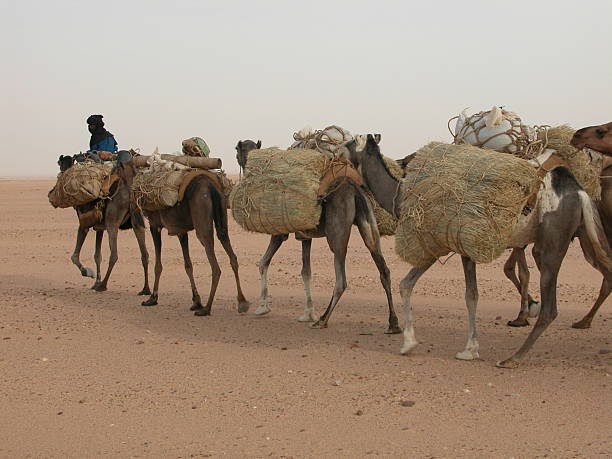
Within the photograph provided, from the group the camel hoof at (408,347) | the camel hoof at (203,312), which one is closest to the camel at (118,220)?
the camel hoof at (203,312)

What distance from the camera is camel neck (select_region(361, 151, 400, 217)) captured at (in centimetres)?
929

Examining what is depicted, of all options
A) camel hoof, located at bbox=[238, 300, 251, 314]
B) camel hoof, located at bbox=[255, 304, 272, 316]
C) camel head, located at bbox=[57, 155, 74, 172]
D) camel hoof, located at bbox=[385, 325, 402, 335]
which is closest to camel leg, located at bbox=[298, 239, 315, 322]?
camel hoof, located at bbox=[255, 304, 272, 316]

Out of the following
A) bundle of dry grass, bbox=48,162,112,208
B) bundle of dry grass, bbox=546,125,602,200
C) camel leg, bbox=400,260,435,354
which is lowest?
camel leg, bbox=400,260,435,354

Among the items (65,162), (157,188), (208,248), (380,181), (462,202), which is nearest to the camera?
(462,202)

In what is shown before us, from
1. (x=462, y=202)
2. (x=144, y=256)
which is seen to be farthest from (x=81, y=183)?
(x=462, y=202)

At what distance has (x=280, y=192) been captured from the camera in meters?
9.88

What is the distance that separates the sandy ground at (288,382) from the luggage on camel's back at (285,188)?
4.96 ft

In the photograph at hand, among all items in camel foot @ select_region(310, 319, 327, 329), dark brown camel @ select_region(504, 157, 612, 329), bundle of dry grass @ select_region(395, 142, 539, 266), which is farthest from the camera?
camel foot @ select_region(310, 319, 327, 329)

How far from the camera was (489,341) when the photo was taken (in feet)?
31.5

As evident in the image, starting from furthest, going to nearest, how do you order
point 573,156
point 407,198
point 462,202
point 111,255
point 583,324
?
point 111,255
point 583,324
point 573,156
point 407,198
point 462,202

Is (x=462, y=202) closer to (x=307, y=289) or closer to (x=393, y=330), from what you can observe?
(x=393, y=330)

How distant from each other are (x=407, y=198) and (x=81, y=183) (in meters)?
7.32

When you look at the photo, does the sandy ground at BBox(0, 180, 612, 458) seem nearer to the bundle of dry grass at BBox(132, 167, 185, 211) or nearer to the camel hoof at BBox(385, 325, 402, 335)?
the camel hoof at BBox(385, 325, 402, 335)

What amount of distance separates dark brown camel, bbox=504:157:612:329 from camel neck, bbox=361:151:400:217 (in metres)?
2.34
